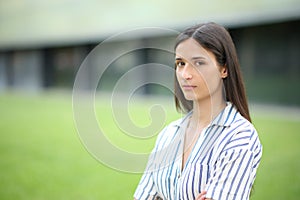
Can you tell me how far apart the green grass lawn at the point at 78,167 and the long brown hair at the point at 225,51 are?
132 centimetres

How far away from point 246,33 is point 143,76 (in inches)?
187

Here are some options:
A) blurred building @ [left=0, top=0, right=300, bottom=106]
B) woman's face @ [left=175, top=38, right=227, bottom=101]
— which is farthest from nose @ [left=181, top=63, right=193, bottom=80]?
blurred building @ [left=0, top=0, right=300, bottom=106]

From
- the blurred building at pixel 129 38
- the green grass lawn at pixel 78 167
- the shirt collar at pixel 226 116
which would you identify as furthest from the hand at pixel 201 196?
the blurred building at pixel 129 38

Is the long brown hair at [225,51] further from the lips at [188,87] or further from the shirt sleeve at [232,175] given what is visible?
the shirt sleeve at [232,175]

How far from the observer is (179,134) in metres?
1.85

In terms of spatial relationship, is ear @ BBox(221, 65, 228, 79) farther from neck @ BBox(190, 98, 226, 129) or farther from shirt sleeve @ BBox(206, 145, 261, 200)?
shirt sleeve @ BBox(206, 145, 261, 200)

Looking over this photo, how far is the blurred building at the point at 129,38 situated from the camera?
13.3 metres

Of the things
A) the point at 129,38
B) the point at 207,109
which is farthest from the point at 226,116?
the point at 129,38

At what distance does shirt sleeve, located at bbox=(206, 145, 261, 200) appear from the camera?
157 centimetres

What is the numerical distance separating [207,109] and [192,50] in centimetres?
26

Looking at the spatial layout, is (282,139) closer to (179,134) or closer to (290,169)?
(290,169)

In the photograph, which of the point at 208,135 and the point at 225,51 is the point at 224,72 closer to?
the point at 225,51

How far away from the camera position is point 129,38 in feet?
60.8

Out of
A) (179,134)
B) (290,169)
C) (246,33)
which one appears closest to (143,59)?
(246,33)
